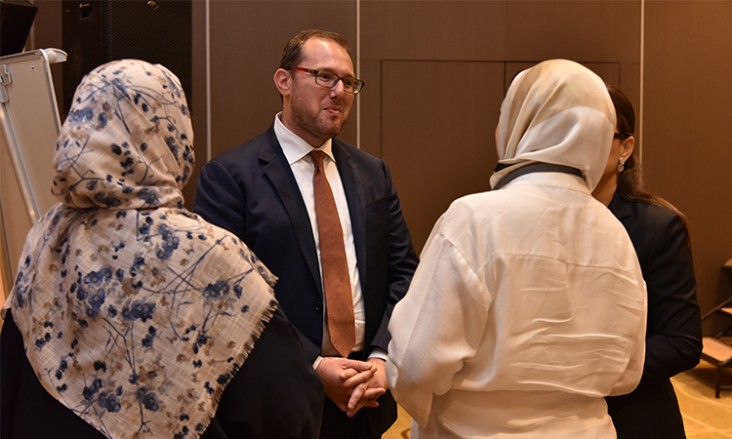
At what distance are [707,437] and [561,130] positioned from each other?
303cm

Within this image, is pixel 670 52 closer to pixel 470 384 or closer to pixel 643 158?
pixel 643 158

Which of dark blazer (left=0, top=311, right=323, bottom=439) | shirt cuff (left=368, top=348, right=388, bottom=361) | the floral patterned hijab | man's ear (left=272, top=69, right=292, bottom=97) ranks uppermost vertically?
man's ear (left=272, top=69, right=292, bottom=97)

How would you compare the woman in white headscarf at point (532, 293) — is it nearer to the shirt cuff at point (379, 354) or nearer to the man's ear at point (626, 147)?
the man's ear at point (626, 147)

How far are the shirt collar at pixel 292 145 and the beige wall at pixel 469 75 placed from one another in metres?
3.26

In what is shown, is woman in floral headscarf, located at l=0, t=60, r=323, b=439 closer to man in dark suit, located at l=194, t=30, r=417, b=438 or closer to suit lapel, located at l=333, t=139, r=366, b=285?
man in dark suit, located at l=194, t=30, r=417, b=438

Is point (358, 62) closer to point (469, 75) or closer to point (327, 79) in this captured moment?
point (469, 75)

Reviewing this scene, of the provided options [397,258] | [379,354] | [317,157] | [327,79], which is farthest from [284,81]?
[379,354]

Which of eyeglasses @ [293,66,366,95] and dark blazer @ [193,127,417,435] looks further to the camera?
eyeglasses @ [293,66,366,95]

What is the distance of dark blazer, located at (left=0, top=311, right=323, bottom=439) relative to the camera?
1.24m

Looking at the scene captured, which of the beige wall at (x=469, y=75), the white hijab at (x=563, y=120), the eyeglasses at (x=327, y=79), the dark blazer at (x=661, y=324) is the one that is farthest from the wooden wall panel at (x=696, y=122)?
the white hijab at (x=563, y=120)

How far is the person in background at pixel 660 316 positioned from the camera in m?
1.75

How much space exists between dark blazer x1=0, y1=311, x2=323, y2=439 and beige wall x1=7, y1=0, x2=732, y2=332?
4136 mm

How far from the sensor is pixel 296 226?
81.9 inches

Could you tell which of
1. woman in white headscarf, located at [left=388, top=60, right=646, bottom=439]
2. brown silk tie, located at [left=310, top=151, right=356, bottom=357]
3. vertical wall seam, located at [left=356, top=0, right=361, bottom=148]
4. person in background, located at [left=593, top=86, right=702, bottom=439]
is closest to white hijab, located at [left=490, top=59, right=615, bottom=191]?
woman in white headscarf, located at [left=388, top=60, right=646, bottom=439]
